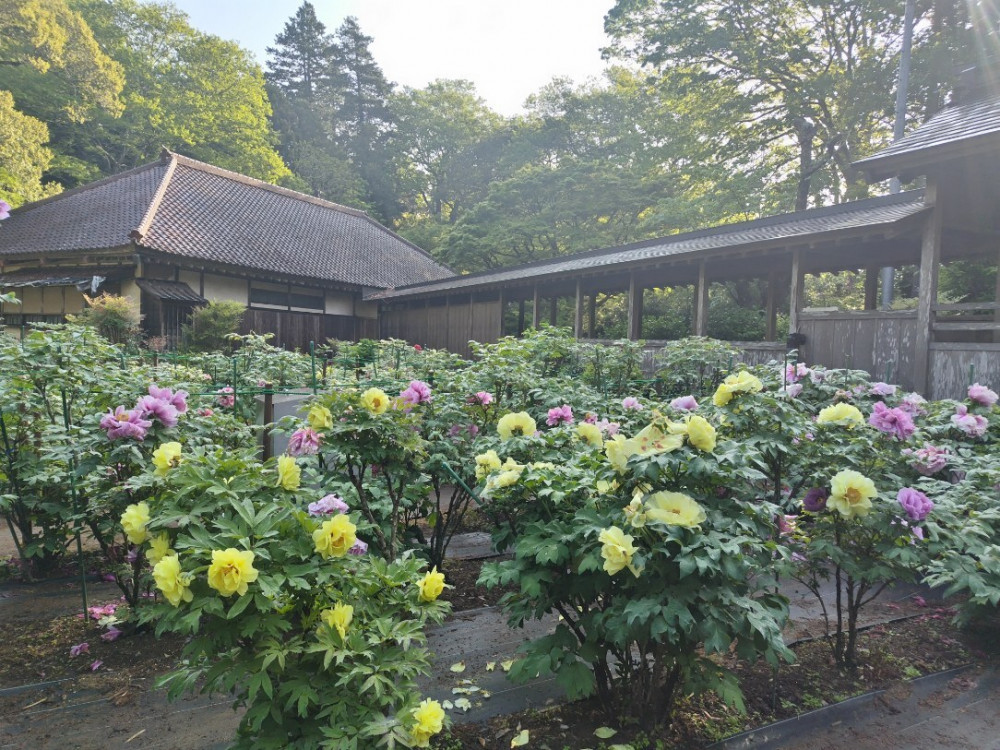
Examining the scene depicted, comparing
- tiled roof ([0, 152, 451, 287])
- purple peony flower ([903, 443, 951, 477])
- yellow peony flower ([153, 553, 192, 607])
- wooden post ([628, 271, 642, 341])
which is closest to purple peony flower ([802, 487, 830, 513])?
purple peony flower ([903, 443, 951, 477])

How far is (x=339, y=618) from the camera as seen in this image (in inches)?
55.6

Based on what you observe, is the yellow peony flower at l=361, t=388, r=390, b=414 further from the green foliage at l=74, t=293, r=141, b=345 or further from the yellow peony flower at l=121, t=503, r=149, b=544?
the green foliage at l=74, t=293, r=141, b=345

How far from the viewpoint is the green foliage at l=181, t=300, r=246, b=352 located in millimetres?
12430

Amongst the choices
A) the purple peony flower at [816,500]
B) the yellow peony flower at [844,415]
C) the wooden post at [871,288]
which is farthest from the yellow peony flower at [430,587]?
the wooden post at [871,288]

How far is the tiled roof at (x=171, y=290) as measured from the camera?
13336 mm

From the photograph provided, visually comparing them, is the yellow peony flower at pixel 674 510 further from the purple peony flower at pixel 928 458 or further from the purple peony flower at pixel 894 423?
the purple peony flower at pixel 928 458

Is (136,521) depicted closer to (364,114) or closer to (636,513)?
(636,513)

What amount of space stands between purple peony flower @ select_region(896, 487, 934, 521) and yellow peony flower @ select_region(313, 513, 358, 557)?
1918 millimetres

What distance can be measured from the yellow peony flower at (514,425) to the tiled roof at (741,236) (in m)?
6.60

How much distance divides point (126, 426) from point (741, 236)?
33.3 ft

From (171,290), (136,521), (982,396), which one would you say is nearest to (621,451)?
(136,521)

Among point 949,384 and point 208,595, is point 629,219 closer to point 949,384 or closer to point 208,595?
point 949,384

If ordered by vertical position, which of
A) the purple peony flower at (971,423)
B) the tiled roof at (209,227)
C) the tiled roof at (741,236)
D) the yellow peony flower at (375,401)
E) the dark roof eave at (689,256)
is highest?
the tiled roof at (209,227)

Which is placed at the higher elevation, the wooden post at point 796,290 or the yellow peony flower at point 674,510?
the wooden post at point 796,290
